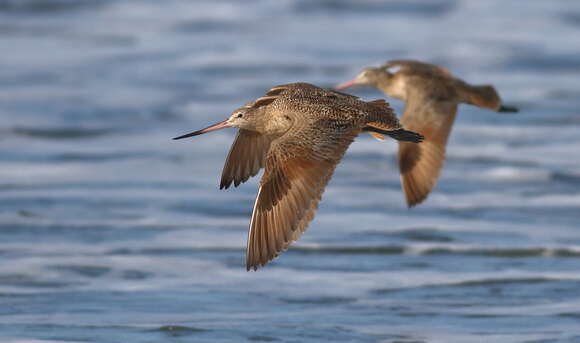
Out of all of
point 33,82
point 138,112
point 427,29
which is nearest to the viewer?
point 138,112

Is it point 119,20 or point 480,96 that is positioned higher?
point 480,96

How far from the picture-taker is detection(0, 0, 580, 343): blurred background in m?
7.65

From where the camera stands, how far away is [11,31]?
676 inches

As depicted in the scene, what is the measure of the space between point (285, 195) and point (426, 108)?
8.21 ft

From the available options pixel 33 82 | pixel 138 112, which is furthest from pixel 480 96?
pixel 33 82

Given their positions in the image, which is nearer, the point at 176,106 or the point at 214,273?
the point at 214,273

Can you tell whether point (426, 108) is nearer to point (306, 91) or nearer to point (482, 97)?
point (482, 97)

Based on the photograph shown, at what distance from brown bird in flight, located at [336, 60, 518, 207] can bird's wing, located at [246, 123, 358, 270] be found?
1.86 metres

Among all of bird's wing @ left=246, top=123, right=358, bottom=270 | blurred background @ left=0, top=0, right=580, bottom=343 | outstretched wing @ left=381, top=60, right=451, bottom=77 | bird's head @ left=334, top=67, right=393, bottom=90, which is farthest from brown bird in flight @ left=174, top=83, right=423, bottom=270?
bird's head @ left=334, top=67, right=393, bottom=90

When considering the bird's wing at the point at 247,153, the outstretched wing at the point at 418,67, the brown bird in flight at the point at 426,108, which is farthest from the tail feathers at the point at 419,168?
the bird's wing at the point at 247,153

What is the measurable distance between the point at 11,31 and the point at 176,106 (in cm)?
450

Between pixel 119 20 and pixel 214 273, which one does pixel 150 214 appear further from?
pixel 119 20

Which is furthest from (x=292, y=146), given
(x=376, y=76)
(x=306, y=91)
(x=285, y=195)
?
(x=376, y=76)

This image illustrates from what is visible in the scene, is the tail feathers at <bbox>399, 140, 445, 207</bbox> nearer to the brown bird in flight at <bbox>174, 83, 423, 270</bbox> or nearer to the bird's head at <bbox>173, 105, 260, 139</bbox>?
the brown bird in flight at <bbox>174, 83, 423, 270</bbox>
